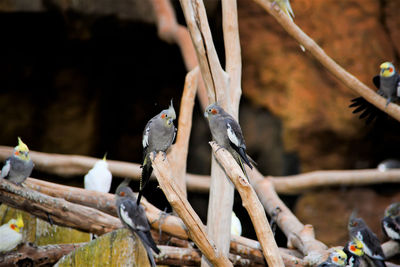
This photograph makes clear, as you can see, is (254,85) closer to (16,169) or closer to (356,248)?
(356,248)

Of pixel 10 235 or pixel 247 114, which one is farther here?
pixel 247 114

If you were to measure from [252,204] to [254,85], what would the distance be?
3.17 m

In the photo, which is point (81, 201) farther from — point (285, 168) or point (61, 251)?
point (285, 168)

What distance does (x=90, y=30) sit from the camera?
557 centimetres

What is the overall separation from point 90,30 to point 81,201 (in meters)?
2.52

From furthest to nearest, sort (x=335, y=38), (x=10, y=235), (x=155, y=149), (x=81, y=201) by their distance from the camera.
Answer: (x=335, y=38)
(x=81, y=201)
(x=10, y=235)
(x=155, y=149)

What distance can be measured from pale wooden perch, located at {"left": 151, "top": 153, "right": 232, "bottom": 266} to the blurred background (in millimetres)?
2903

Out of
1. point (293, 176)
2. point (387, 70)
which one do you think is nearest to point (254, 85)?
point (293, 176)

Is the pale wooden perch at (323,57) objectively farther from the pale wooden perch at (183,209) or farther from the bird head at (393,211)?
the pale wooden perch at (183,209)

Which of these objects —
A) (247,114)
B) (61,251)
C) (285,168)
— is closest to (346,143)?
(285,168)

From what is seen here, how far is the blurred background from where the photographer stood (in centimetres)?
541

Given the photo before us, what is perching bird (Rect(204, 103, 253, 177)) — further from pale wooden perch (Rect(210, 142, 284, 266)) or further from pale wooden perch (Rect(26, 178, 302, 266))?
pale wooden perch (Rect(26, 178, 302, 266))

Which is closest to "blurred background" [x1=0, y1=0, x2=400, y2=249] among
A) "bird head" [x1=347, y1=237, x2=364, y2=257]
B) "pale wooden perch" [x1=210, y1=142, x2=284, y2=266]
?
"bird head" [x1=347, y1=237, x2=364, y2=257]

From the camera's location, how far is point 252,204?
263cm
